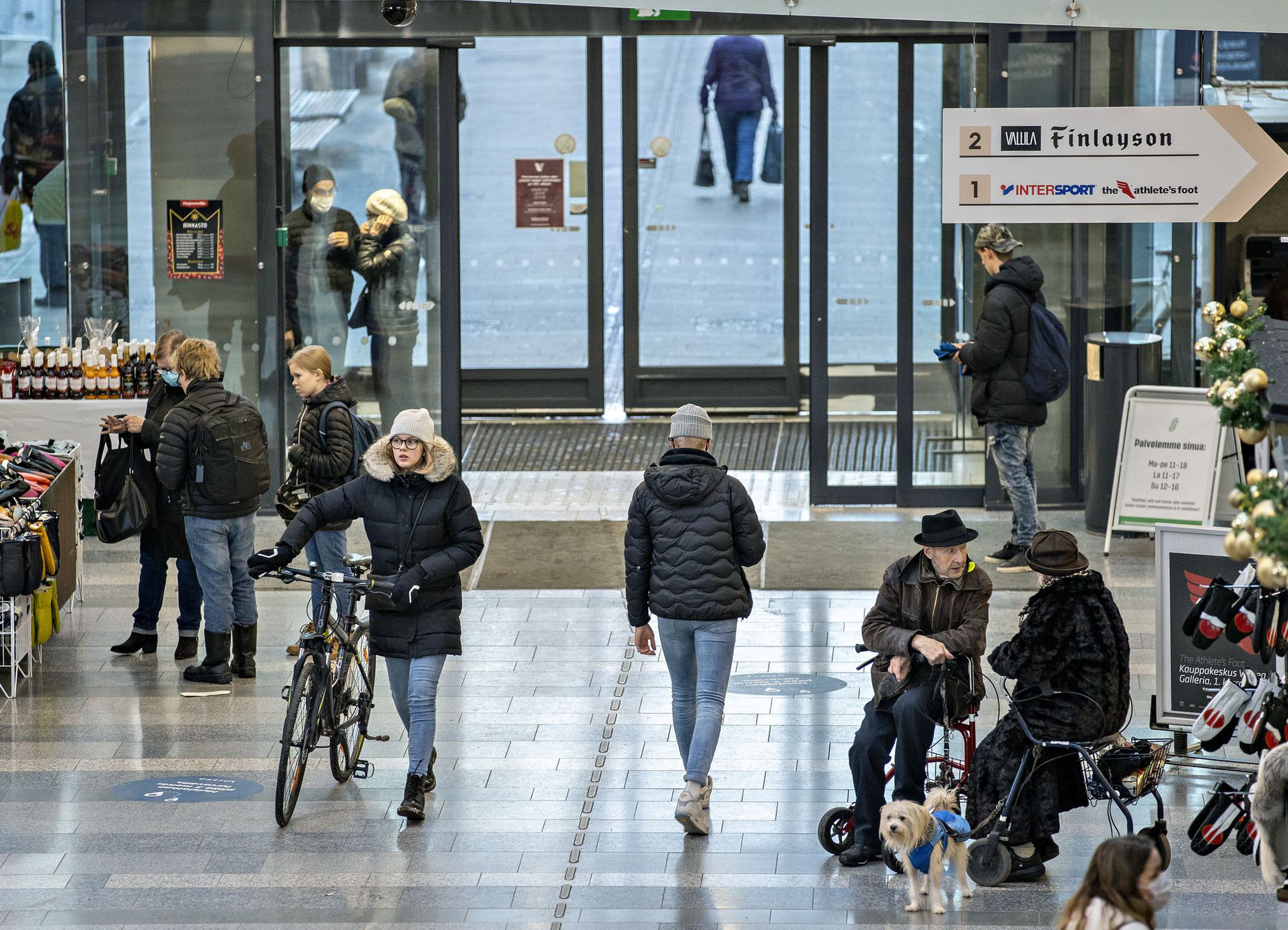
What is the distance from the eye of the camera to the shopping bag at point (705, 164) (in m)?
16.7

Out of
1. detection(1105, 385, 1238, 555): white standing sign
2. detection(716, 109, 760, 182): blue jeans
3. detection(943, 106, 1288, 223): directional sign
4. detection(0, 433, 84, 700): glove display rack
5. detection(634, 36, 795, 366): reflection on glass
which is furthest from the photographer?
Result: detection(716, 109, 760, 182): blue jeans

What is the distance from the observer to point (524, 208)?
1677 cm

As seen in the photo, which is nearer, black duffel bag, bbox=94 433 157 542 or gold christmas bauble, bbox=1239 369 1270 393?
gold christmas bauble, bbox=1239 369 1270 393

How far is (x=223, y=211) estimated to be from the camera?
13.2 metres

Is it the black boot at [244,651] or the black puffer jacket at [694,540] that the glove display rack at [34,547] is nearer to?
the black boot at [244,651]

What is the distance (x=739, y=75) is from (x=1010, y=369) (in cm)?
575

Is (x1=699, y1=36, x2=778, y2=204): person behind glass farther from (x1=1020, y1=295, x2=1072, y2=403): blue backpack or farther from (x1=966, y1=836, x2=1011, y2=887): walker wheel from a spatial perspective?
(x1=966, y1=836, x2=1011, y2=887): walker wheel

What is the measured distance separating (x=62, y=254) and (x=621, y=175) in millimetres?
5137

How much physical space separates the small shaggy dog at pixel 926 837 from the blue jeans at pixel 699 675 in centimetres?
98

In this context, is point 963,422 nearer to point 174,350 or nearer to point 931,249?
point 931,249

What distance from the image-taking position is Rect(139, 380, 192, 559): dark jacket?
31.3 feet

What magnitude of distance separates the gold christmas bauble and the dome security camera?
6.37 metres

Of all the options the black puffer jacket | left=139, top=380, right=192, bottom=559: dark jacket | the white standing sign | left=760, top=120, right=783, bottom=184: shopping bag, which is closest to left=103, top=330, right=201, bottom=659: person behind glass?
left=139, top=380, right=192, bottom=559: dark jacket

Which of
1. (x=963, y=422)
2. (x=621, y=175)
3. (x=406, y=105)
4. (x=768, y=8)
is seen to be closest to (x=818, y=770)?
(x=768, y=8)
